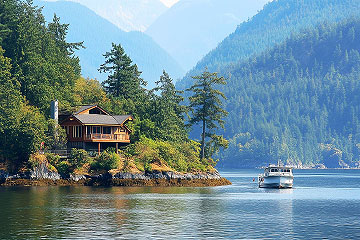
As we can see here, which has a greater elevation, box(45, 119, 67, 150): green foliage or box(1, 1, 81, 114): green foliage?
box(1, 1, 81, 114): green foliage

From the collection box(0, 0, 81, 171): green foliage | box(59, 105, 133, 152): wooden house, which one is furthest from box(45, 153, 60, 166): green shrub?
box(59, 105, 133, 152): wooden house

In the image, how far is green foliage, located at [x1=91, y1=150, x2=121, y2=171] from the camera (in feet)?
372

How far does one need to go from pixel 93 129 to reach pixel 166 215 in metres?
50.7

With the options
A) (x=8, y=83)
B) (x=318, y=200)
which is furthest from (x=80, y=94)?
(x=318, y=200)

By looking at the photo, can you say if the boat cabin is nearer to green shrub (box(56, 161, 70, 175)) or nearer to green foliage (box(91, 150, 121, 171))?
green foliage (box(91, 150, 121, 171))

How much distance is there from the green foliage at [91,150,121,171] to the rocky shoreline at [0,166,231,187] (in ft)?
4.70

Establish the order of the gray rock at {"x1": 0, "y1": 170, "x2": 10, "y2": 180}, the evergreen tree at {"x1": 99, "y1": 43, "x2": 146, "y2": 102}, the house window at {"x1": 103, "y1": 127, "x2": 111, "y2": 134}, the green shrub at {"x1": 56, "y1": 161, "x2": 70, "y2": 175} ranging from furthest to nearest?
1. the evergreen tree at {"x1": 99, "y1": 43, "x2": 146, "y2": 102}
2. the house window at {"x1": 103, "y1": 127, "x2": 111, "y2": 134}
3. the green shrub at {"x1": 56, "y1": 161, "x2": 70, "y2": 175}
4. the gray rock at {"x1": 0, "y1": 170, "x2": 10, "y2": 180}

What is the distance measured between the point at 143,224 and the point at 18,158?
4951 cm

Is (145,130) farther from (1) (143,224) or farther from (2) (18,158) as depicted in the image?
(1) (143,224)

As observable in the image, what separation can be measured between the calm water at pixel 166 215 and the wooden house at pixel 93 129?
16.4m

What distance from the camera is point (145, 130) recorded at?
130750 mm

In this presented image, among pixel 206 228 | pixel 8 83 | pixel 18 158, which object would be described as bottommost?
pixel 206 228

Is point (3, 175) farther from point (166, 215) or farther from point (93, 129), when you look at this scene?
point (166, 215)

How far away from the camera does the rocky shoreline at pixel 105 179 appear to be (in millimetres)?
106500
